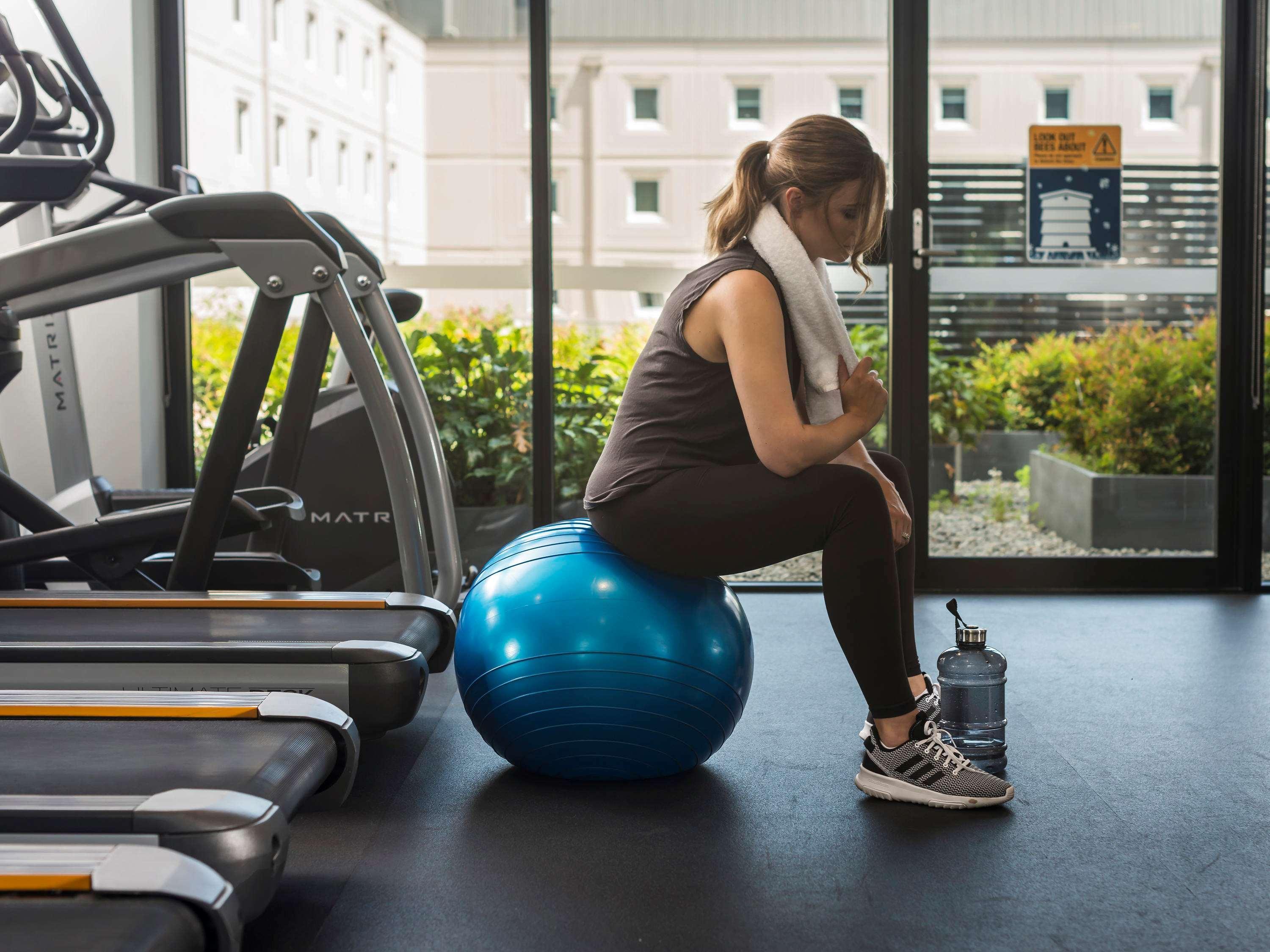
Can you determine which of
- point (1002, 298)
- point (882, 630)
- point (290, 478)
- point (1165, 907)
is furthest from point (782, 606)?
point (1165, 907)

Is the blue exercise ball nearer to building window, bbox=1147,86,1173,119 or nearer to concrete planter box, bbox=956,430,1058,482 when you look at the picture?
concrete planter box, bbox=956,430,1058,482

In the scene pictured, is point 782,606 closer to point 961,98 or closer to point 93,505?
point 961,98

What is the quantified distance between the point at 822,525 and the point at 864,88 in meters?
2.42

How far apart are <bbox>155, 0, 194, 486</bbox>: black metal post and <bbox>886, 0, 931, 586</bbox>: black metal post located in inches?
91.0

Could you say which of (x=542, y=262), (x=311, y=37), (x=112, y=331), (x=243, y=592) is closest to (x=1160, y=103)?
(x=542, y=262)

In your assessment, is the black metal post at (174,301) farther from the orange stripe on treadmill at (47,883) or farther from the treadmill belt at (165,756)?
the orange stripe on treadmill at (47,883)

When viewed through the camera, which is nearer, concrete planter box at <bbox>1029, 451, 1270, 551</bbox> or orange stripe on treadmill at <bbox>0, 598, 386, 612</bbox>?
orange stripe on treadmill at <bbox>0, 598, 386, 612</bbox>

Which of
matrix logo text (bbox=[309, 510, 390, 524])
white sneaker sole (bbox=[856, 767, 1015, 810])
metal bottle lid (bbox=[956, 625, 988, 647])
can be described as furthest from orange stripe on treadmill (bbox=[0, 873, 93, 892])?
matrix logo text (bbox=[309, 510, 390, 524])

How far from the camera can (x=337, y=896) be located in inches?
57.4

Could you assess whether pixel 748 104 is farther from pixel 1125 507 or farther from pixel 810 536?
pixel 810 536

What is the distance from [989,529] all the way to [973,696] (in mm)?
1871

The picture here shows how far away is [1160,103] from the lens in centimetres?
365

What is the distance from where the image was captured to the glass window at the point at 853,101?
3711mm

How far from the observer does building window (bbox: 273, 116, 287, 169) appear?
3795mm
